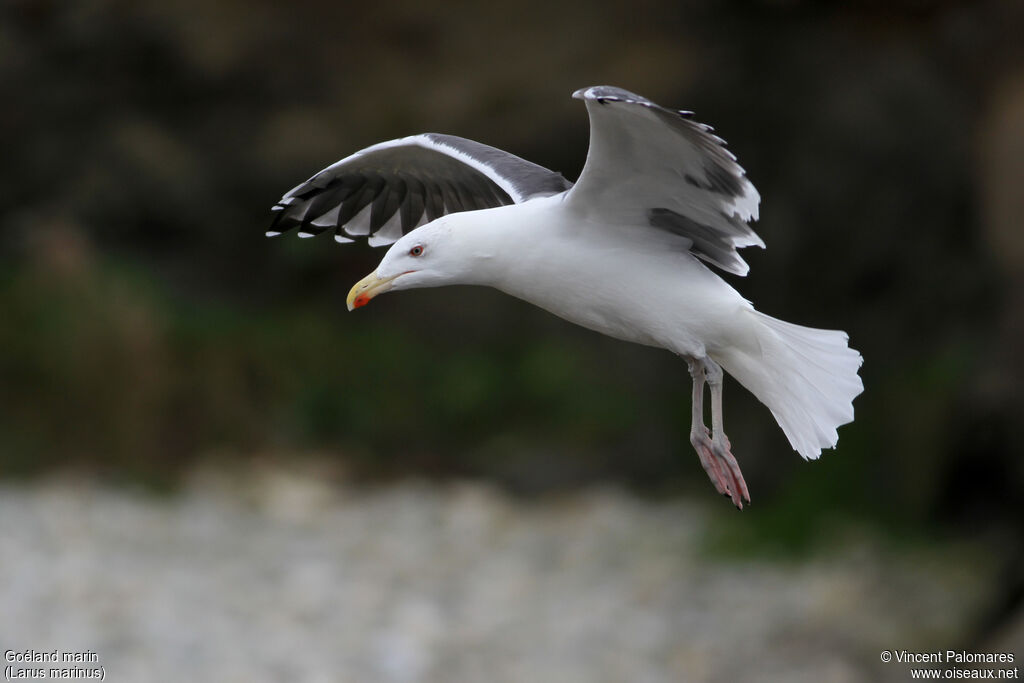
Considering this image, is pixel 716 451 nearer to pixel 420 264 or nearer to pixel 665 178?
pixel 665 178

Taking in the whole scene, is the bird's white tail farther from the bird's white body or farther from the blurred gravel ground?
the blurred gravel ground

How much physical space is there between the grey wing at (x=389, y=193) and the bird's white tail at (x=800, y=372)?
2.72 feet

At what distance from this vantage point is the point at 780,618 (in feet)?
27.0

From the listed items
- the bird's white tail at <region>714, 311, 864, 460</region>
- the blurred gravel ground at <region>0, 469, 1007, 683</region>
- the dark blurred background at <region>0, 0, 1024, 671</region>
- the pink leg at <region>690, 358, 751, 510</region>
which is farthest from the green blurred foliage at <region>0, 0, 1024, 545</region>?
the pink leg at <region>690, 358, 751, 510</region>

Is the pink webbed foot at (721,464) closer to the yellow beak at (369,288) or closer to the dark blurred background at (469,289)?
the yellow beak at (369,288)

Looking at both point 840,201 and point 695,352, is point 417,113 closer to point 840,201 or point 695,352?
point 840,201

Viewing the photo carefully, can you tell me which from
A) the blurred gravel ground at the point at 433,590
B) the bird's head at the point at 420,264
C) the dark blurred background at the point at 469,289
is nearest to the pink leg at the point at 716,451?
the bird's head at the point at 420,264

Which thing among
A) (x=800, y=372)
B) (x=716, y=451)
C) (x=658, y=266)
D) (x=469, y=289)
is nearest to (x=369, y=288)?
(x=658, y=266)

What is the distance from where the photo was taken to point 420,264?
3.16 metres

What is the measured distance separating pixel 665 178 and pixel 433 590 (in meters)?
6.23

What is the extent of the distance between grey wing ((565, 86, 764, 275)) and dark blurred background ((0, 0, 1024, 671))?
12.5 ft

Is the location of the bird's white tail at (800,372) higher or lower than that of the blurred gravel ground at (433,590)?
higher

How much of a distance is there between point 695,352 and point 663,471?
5.90 m

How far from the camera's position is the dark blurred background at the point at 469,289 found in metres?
7.70
